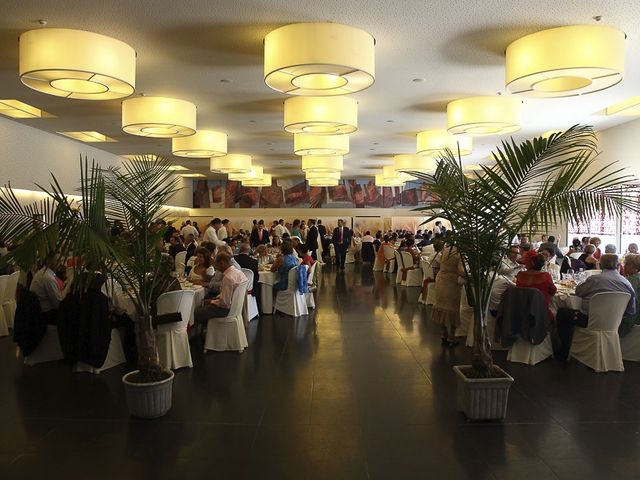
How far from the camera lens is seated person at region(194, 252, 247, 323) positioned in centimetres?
624

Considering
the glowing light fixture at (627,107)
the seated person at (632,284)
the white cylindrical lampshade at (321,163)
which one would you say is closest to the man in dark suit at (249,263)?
the white cylindrical lampshade at (321,163)

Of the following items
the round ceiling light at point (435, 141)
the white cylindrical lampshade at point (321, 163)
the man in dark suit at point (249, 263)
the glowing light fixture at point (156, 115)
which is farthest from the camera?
the white cylindrical lampshade at point (321, 163)

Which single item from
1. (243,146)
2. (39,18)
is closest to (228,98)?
(39,18)

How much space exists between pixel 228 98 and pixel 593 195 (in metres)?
5.82

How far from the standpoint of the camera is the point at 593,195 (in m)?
4.09

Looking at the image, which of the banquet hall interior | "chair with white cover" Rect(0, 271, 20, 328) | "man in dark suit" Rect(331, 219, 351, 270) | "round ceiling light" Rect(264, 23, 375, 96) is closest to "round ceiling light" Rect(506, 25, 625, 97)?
the banquet hall interior

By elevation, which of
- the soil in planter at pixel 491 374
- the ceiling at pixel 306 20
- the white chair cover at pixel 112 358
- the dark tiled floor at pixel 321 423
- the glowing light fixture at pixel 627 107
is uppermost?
the ceiling at pixel 306 20

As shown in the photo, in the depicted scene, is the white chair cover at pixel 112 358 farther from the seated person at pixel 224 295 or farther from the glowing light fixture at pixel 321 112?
the glowing light fixture at pixel 321 112

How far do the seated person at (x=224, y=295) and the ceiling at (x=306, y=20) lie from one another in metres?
2.51

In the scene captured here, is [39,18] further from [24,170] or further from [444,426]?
[24,170]

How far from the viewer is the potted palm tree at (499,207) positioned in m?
3.94

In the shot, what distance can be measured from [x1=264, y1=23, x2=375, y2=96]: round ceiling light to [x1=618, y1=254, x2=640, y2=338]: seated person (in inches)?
149

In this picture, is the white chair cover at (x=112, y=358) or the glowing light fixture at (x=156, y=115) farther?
the glowing light fixture at (x=156, y=115)

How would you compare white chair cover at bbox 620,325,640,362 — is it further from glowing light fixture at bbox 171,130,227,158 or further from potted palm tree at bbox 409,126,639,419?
glowing light fixture at bbox 171,130,227,158
